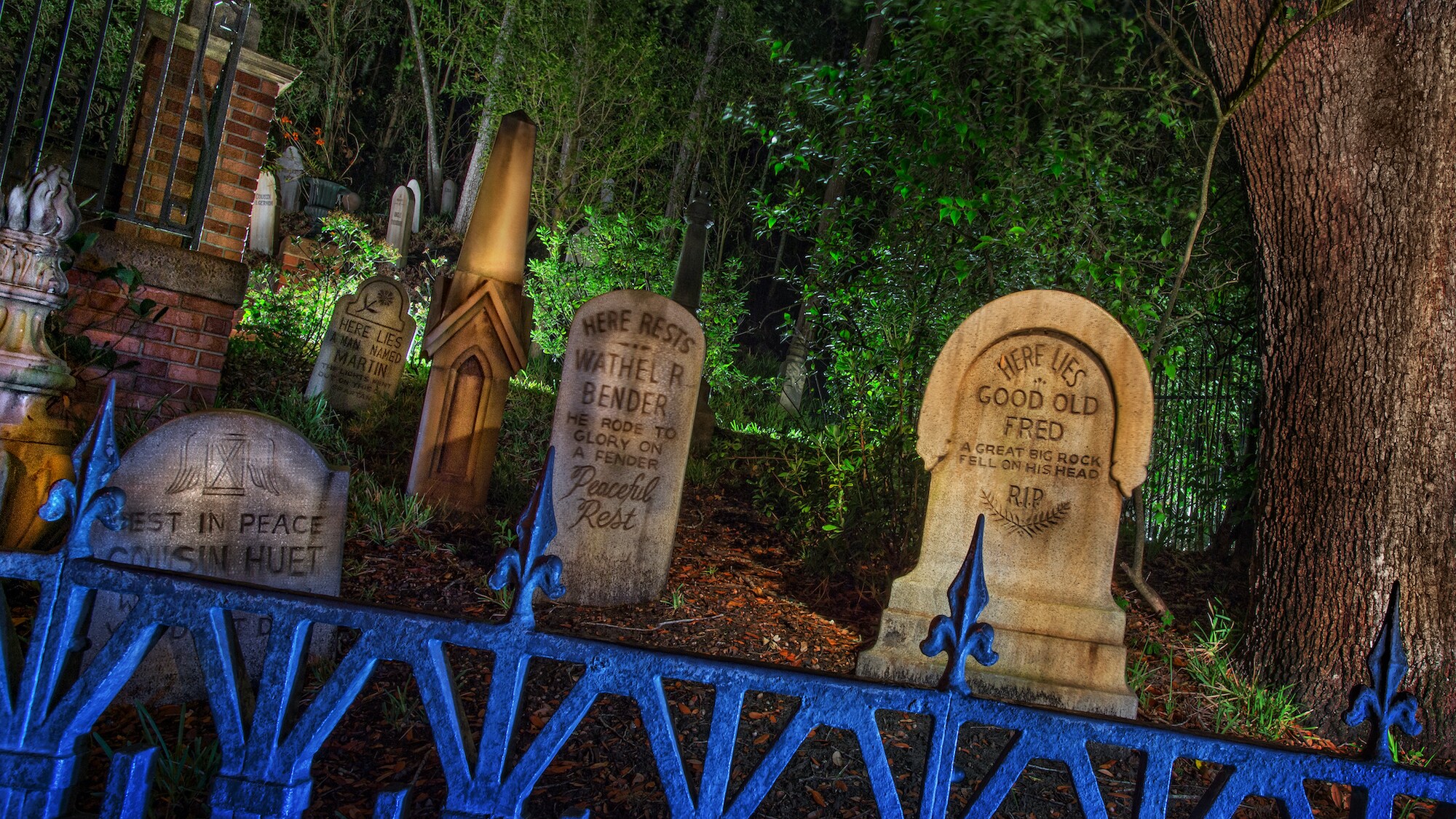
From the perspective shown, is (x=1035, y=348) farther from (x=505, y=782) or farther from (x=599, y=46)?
(x=599, y=46)

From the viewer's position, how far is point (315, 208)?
16.4 meters

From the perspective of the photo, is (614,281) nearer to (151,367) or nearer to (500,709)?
(151,367)

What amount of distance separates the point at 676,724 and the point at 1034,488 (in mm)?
2124

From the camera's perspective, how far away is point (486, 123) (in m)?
15.1

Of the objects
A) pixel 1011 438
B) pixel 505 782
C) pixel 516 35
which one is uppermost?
pixel 516 35

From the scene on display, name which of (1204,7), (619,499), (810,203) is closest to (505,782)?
(619,499)

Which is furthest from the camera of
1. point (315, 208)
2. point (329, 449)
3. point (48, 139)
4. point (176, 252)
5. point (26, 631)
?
point (315, 208)

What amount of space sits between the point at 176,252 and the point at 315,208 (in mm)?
12797

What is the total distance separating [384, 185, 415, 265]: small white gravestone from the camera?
49.4 ft

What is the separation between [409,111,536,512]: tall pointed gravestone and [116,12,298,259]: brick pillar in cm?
146

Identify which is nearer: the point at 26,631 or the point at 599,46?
the point at 26,631

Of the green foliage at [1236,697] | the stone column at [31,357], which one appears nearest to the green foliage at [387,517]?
the stone column at [31,357]

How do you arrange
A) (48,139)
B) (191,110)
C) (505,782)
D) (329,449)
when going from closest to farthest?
(505,782), (191,110), (329,449), (48,139)

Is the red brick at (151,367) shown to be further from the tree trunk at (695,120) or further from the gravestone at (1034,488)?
the tree trunk at (695,120)
